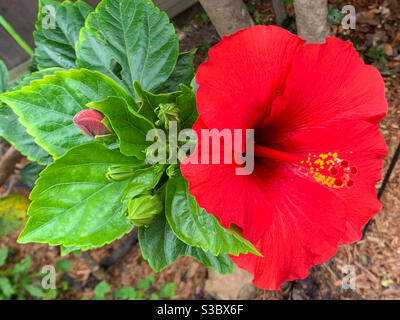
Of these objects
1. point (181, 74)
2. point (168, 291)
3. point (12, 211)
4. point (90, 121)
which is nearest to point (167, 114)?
point (90, 121)

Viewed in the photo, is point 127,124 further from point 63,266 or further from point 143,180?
point 63,266

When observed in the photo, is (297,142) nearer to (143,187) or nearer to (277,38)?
(277,38)

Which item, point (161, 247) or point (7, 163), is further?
point (7, 163)

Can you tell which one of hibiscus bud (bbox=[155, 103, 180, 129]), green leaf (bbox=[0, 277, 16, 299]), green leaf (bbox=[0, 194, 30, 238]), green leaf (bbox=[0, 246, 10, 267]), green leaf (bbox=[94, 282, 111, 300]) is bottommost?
green leaf (bbox=[94, 282, 111, 300])

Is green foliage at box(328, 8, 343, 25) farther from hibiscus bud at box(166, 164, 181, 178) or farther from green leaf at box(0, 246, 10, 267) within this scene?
green leaf at box(0, 246, 10, 267)

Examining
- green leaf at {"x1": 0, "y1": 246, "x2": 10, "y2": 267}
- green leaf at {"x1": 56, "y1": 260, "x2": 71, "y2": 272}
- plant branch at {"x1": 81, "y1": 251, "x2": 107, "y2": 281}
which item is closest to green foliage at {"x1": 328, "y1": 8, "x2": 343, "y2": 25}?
plant branch at {"x1": 81, "y1": 251, "x2": 107, "y2": 281}

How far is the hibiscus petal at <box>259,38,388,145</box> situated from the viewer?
687mm

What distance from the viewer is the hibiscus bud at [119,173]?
32.7 inches

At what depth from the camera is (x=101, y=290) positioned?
2.20 m

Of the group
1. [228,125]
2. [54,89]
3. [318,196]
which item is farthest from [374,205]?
[54,89]

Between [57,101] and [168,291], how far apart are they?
5.39 ft

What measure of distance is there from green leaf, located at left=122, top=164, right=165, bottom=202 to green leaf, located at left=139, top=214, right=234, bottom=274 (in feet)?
0.49

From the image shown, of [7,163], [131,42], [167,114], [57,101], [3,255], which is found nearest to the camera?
[167,114]

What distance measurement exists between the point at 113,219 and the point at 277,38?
0.59 metres
